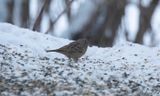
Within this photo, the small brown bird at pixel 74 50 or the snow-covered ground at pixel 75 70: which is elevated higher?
the small brown bird at pixel 74 50

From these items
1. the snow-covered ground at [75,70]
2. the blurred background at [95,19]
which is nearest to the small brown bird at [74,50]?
the snow-covered ground at [75,70]

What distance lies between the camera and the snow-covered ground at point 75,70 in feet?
17.1

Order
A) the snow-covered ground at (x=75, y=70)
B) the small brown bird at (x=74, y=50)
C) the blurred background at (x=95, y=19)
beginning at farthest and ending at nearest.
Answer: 1. the blurred background at (x=95, y=19)
2. the small brown bird at (x=74, y=50)
3. the snow-covered ground at (x=75, y=70)

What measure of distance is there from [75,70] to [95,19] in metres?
7.23

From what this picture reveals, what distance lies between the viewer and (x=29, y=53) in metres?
6.54

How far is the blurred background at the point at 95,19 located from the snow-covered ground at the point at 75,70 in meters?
4.75

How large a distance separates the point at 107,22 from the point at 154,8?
4.66 ft

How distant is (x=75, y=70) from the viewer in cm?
584

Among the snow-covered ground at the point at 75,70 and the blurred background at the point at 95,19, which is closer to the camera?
the snow-covered ground at the point at 75,70

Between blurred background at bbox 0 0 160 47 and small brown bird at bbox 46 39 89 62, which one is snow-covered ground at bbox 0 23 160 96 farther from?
blurred background at bbox 0 0 160 47

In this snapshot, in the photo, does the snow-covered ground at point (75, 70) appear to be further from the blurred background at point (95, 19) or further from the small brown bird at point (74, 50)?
the blurred background at point (95, 19)

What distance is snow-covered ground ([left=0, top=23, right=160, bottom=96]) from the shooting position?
5207 mm

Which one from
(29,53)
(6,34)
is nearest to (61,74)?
(29,53)

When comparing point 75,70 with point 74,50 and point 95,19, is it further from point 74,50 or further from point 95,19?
point 95,19
